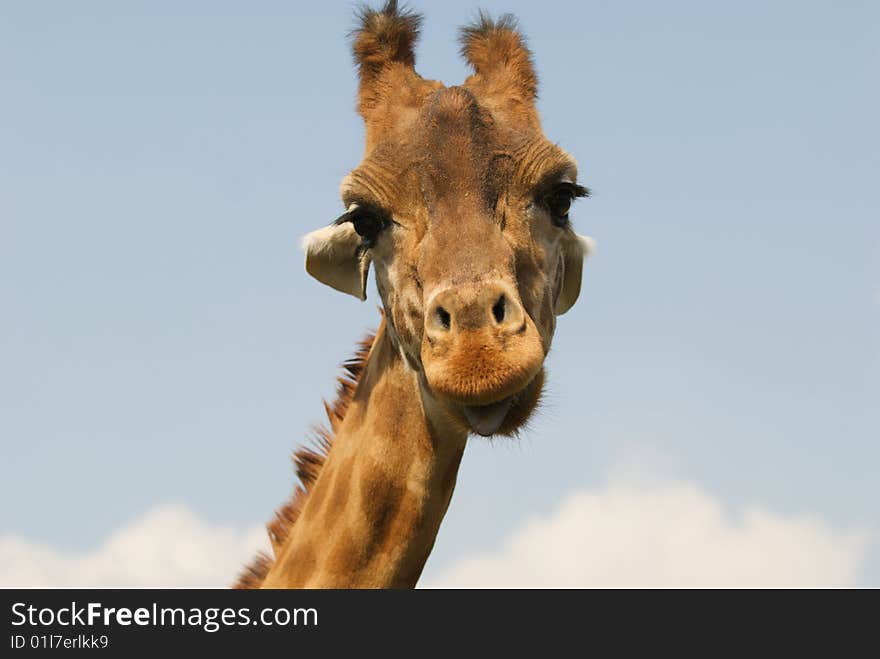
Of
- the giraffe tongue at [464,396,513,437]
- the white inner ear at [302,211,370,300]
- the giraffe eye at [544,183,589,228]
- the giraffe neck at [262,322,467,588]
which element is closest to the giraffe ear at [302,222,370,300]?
the white inner ear at [302,211,370,300]

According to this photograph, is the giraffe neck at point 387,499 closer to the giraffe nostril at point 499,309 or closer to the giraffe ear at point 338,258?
the giraffe ear at point 338,258

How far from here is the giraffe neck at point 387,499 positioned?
24.5ft

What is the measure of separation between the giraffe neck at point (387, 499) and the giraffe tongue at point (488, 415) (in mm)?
777

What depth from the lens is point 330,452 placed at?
828cm

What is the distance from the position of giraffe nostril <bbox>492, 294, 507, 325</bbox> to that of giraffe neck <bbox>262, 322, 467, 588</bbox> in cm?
131

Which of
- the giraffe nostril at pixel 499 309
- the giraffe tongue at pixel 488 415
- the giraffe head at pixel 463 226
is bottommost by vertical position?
the giraffe tongue at pixel 488 415

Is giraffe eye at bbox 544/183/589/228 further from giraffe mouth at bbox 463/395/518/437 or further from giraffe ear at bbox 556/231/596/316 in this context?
giraffe mouth at bbox 463/395/518/437

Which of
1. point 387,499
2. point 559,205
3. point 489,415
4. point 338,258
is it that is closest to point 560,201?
point 559,205

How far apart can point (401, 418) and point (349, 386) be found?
1.20 metres

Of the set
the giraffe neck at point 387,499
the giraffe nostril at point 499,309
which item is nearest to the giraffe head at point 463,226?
the giraffe nostril at point 499,309

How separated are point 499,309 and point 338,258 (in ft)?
7.38

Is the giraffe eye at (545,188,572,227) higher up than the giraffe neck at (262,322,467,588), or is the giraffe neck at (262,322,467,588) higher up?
the giraffe eye at (545,188,572,227)

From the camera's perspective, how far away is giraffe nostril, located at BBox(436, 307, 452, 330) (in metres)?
6.38
